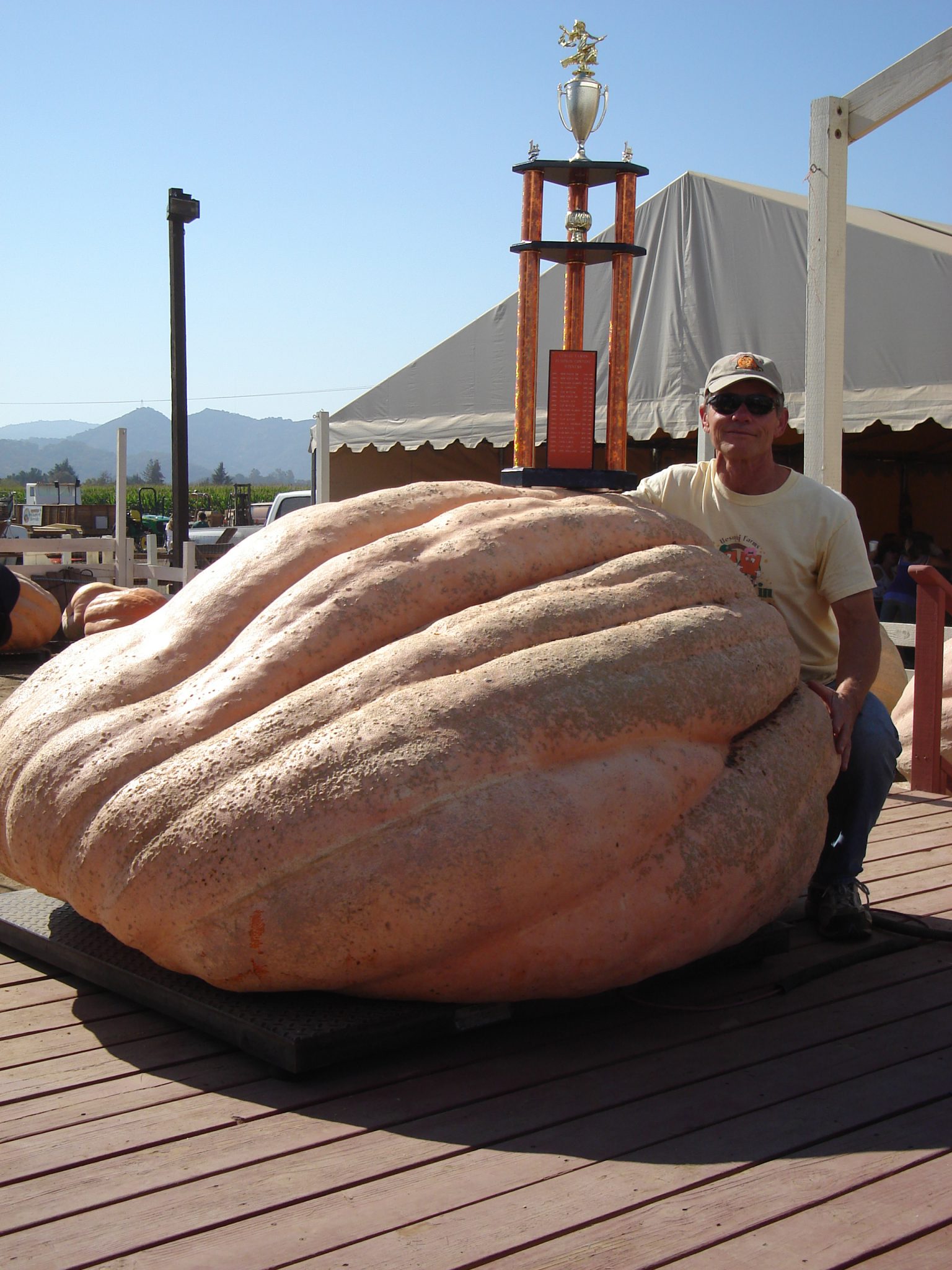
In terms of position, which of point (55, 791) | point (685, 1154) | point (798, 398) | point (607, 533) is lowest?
point (685, 1154)

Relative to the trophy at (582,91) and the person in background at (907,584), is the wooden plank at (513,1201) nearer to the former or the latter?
the trophy at (582,91)

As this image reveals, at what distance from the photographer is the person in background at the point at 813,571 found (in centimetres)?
337

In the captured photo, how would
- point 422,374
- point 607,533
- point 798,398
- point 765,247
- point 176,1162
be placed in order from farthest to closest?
point 422,374, point 765,247, point 798,398, point 607,533, point 176,1162

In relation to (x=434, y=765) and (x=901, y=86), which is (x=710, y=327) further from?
(x=434, y=765)

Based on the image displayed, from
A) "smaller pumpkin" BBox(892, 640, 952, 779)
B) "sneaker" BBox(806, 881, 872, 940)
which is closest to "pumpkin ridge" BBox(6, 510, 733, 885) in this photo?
"sneaker" BBox(806, 881, 872, 940)

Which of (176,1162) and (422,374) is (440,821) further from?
(422,374)

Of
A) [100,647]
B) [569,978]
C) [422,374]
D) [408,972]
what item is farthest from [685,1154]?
[422,374]

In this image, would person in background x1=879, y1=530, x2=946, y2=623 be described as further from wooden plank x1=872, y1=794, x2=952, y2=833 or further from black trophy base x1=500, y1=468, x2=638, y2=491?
black trophy base x1=500, y1=468, x2=638, y2=491

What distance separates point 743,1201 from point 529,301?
2.84m

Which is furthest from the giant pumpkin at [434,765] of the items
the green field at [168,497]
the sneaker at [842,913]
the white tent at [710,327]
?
the green field at [168,497]

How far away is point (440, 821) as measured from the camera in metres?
2.40

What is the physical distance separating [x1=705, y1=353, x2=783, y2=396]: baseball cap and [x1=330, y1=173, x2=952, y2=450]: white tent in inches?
203

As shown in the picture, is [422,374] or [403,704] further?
[422,374]

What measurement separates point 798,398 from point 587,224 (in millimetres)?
5071
